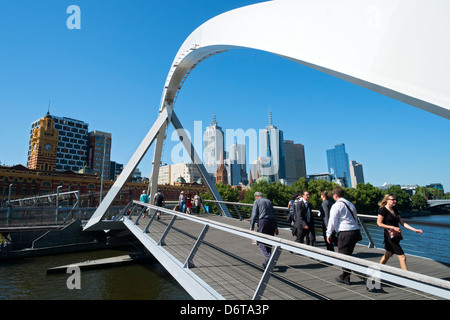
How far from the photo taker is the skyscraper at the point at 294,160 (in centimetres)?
18325

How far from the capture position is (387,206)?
12.5 feet

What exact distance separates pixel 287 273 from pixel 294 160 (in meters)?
189

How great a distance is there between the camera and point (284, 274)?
12.3ft

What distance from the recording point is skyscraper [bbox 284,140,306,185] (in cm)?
18325

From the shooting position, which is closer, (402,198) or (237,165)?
(402,198)

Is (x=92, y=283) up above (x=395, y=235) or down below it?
below

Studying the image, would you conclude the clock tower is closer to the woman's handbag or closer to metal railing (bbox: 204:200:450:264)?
metal railing (bbox: 204:200:450:264)

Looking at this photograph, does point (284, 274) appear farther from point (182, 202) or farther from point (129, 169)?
point (129, 169)

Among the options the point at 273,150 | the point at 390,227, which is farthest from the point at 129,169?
the point at 273,150

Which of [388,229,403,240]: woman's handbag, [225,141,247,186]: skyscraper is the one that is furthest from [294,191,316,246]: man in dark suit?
[225,141,247,186]: skyscraper

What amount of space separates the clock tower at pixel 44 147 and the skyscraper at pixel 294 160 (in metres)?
136

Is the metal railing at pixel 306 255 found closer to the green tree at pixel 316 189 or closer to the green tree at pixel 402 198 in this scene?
the green tree at pixel 316 189

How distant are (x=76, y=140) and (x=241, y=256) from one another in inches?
4279

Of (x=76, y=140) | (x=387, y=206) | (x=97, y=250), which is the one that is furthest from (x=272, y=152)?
(x=387, y=206)
